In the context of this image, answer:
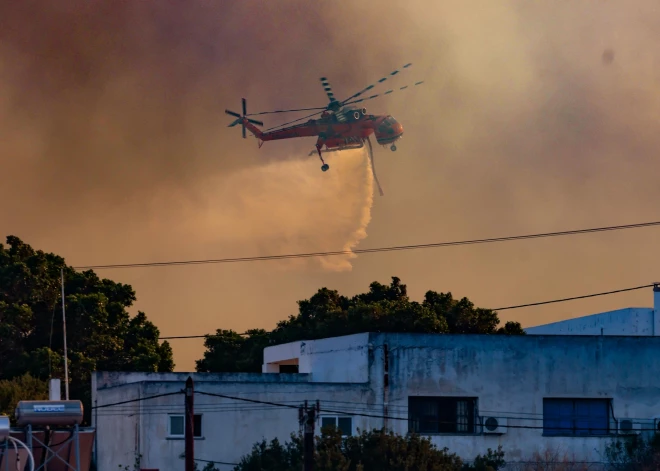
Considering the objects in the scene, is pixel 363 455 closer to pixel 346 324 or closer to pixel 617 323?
Result: pixel 617 323

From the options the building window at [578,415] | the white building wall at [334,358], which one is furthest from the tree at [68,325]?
the building window at [578,415]

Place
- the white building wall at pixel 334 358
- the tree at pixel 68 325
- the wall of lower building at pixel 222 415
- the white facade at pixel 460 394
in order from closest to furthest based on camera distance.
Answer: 1. the wall of lower building at pixel 222 415
2. the white facade at pixel 460 394
3. the white building wall at pixel 334 358
4. the tree at pixel 68 325

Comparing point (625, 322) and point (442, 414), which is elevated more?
point (625, 322)

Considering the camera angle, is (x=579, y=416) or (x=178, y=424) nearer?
(x=178, y=424)

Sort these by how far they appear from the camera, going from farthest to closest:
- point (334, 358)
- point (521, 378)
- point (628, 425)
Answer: point (334, 358) → point (628, 425) → point (521, 378)

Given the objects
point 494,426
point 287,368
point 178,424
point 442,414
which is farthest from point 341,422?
point 287,368

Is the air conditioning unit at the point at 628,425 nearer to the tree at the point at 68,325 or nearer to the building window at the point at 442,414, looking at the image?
the building window at the point at 442,414

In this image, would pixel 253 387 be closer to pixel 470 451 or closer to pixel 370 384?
pixel 370 384
